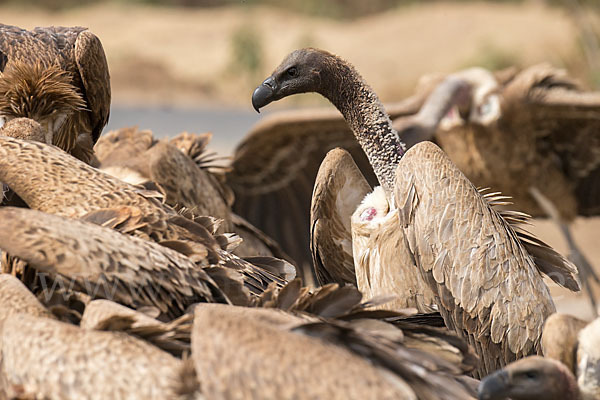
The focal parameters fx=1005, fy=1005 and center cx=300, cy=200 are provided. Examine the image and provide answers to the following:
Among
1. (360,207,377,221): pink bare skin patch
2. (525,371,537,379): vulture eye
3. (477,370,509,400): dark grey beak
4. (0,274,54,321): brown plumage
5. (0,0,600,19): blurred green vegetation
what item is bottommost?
(0,274,54,321): brown plumage

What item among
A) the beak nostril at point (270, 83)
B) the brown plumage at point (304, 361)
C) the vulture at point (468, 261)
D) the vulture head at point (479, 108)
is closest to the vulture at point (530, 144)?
the vulture head at point (479, 108)

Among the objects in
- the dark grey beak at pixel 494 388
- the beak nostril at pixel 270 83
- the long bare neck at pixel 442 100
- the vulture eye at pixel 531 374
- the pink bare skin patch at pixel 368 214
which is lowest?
the dark grey beak at pixel 494 388

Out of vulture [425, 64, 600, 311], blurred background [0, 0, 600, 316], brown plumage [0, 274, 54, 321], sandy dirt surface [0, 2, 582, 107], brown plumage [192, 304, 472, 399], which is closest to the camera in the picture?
brown plumage [192, 304, 472, 399]

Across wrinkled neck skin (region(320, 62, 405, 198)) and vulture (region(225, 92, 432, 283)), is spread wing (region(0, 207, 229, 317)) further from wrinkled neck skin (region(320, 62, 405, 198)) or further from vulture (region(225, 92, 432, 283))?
vulture (region(225, 92, 432, 283))

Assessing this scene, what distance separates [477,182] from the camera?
978cm

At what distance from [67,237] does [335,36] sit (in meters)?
32.9

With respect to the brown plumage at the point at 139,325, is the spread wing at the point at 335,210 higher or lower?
higher

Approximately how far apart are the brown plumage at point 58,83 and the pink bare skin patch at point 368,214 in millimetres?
1322

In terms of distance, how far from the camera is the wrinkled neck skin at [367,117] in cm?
474

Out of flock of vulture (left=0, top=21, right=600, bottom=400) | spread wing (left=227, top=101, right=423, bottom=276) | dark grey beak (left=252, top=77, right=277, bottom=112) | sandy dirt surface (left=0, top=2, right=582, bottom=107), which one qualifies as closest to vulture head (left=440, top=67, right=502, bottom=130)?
spread wing (left=227, top=101, right=423, bottom=276)

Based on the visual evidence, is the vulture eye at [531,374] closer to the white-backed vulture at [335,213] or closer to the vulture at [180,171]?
the white-backed vulture at [335,213]

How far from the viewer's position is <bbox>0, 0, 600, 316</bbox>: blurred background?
80.4 ft

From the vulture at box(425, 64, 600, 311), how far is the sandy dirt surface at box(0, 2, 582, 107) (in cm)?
1578

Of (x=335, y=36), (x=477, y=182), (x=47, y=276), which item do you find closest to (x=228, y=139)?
(x=477, y=182)
